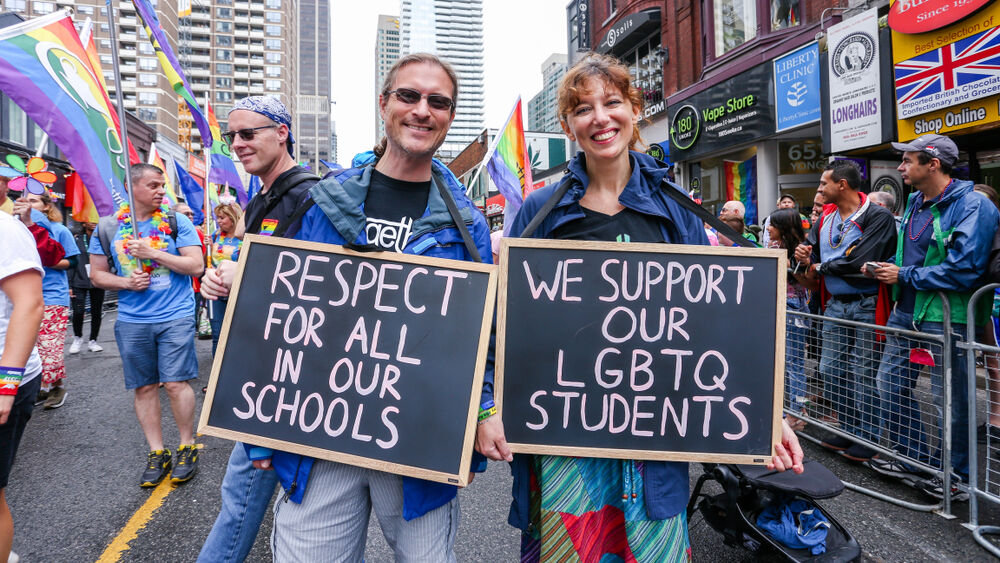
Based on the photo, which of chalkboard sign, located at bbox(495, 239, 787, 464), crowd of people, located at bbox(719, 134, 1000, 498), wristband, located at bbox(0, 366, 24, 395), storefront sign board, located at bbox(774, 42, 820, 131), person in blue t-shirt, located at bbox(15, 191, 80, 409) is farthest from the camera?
storefront sign board, located at bbox(774, 42, 820, 131)

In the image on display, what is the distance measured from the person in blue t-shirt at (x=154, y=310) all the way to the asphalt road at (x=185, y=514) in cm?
33

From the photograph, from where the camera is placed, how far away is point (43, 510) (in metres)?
A: 3.23

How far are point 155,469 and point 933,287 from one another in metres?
5.26

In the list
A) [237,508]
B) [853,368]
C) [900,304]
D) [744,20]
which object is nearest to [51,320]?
[237,508]

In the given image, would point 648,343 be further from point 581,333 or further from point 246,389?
point 246,389

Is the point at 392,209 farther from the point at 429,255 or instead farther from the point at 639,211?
the point at 639,211

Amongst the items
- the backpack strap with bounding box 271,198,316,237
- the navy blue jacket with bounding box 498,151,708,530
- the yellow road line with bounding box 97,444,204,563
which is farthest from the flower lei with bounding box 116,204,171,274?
the navy blue jacket with bounding box 498,151,708,530

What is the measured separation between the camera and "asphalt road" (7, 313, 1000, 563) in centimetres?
274

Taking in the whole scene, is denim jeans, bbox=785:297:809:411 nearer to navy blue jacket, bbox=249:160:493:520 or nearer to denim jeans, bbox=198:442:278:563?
navy blue jacket, bbox=249:160:493:520

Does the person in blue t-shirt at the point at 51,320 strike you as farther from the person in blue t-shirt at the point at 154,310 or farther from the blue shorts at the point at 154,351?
the blue shorts at the point at 154,351

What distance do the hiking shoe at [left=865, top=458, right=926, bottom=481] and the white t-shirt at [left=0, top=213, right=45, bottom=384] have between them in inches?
190

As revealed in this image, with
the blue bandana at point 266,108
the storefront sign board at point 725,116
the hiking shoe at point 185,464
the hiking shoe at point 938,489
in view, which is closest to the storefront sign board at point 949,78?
the storefront sign board at point 725,116

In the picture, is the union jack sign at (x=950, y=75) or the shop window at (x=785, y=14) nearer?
the union jack sign at (x=950, y=75)

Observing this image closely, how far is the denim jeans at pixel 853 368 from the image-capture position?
3.75 m
